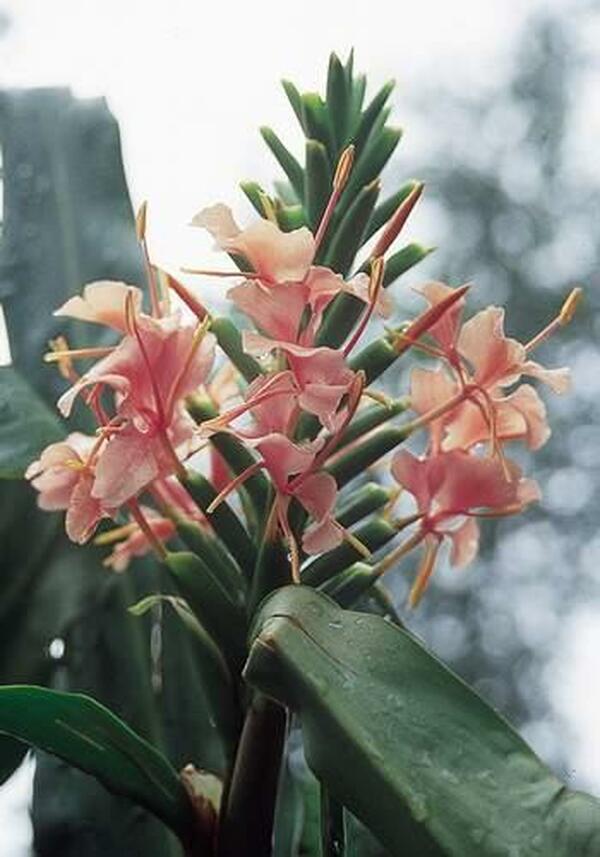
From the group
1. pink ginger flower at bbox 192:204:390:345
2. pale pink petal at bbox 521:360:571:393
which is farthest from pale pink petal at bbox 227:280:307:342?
pale pink petal at bbox 521:360:571:393

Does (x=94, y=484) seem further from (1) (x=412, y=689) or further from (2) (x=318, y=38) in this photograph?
(2) (x=318, y=38)

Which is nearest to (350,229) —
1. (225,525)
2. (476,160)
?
(225,525)

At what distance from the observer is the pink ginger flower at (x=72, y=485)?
0.52 meters

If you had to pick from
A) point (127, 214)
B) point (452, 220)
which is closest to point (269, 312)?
point (127, 214)

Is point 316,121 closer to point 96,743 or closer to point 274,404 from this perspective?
point 274,404

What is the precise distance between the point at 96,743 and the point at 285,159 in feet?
0.85

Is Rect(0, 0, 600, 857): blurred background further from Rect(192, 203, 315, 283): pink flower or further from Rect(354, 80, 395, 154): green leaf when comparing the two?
Rect(192, 203, 315, 283): pink flower

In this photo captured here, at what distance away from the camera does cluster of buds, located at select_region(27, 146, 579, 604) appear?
493 mm

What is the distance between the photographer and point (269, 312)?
1.63ft

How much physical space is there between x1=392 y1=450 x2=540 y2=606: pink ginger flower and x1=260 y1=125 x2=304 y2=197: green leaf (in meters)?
0.13

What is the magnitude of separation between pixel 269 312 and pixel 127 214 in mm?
296

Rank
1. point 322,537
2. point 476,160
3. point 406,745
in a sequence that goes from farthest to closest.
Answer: point 476,160
point 322,537
point 406,745

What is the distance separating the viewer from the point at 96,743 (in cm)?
50

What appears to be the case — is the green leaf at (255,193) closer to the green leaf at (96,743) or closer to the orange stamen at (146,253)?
the orange stamen at (146,253)
